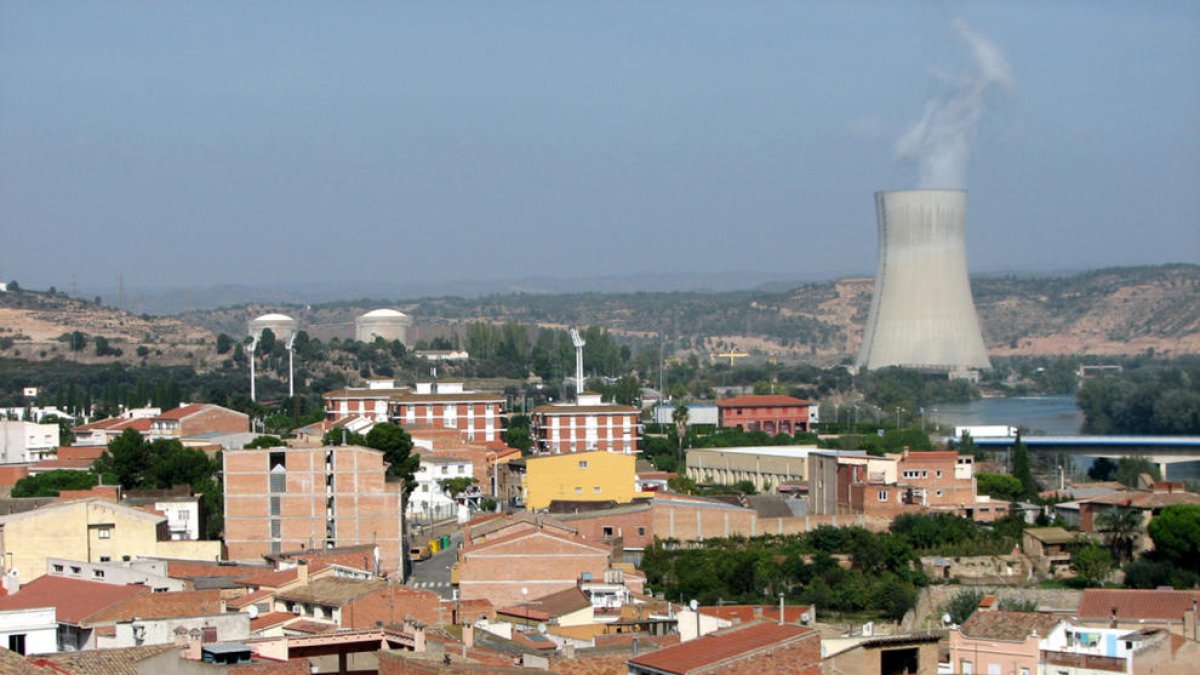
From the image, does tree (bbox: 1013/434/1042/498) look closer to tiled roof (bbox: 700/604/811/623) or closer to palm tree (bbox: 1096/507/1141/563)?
palm tree (bbox: 1096/507/1141/563)

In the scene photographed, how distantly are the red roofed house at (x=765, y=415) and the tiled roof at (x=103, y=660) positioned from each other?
145 feet

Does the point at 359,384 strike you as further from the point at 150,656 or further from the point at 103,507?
the point at 150,656

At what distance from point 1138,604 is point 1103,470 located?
2909cm

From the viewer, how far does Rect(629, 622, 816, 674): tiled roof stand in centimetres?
1198

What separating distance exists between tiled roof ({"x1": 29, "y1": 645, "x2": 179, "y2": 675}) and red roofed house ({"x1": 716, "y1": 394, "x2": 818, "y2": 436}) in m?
44.1

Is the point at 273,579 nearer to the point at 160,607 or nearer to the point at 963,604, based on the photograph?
the point at 160,607

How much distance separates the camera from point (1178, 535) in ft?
89.2

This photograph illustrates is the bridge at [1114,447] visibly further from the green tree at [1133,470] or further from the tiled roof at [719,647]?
the tiled roof at [719,647]

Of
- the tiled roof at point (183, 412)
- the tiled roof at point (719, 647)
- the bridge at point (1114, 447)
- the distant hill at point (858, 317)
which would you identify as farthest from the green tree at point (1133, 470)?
the distant hill at point (858, 317)

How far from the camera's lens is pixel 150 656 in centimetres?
1162

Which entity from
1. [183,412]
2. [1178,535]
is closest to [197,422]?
[183,412]

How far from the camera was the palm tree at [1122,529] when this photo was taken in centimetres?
2839

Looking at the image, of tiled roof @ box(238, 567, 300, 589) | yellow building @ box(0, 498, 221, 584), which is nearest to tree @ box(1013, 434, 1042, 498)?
yellow building @ box(0, 498, 221, 584)

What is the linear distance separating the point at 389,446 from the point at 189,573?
12485mm
